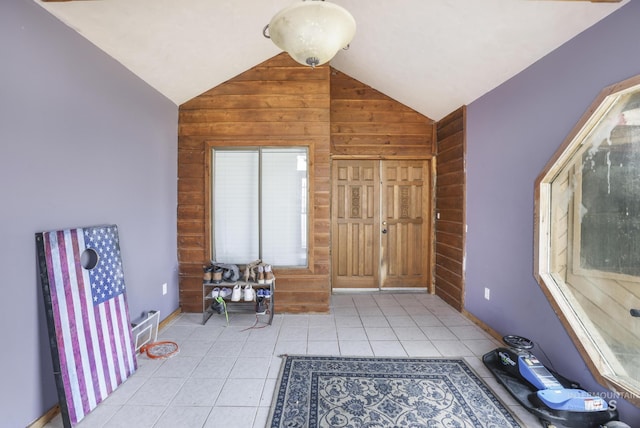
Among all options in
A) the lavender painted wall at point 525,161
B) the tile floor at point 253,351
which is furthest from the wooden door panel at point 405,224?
the lavender painted wall at point 525,161

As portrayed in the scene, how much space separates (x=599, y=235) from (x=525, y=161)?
2.65 feet

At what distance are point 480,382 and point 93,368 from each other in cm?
272

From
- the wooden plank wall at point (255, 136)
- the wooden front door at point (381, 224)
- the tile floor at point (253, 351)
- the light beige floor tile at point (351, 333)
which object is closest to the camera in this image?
the tile floor at point (253, 351)

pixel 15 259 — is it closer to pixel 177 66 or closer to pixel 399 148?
pixel 177 66

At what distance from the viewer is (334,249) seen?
4.40 metres

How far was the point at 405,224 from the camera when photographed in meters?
4.41

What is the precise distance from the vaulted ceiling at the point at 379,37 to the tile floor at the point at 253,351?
2.57 meters

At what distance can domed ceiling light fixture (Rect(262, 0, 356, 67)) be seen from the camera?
130cm

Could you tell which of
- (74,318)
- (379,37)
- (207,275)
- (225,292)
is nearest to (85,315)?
(74,318)

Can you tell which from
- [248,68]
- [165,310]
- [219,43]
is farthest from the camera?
[248,68]

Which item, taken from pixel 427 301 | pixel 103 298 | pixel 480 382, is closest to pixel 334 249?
pixel 427 301

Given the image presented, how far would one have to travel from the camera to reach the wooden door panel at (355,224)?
14.4ft

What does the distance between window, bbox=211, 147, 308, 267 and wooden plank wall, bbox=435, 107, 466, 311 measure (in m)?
1.91

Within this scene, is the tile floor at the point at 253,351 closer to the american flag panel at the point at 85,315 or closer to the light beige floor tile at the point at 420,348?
the light beige floor tile at the point at 420,348
